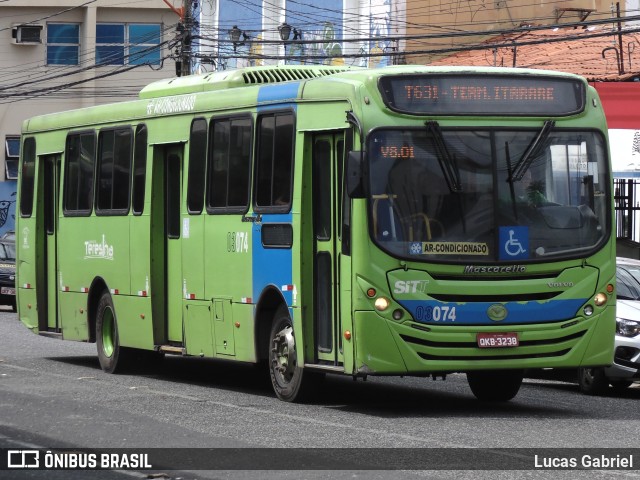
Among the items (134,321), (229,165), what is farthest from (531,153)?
(134,321)

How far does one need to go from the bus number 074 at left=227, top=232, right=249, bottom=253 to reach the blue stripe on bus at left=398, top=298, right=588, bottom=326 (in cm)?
251

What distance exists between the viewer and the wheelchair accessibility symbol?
1366cm

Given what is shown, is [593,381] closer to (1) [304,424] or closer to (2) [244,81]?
(2) [244,81]

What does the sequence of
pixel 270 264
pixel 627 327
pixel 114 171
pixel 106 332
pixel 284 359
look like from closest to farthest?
pixel 284 359 < pixel 270 264 < pixel 627 327 < pixel 114 171 < pixel 106 332

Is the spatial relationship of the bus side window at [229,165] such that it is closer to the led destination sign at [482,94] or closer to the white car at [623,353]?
the led destination sign at [482,94]

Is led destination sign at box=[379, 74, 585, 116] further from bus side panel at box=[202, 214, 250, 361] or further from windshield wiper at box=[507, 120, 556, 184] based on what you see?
bus side panel at box=[202, 214, 250, 361]

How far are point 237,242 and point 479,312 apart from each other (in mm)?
3091

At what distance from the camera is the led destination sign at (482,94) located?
1372 cm

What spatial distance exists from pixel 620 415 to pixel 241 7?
31657mm

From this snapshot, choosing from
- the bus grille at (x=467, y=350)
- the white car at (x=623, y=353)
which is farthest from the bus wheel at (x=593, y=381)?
the bus grille at (x=467, y=350)

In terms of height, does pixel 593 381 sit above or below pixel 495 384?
below

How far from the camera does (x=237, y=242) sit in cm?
1562

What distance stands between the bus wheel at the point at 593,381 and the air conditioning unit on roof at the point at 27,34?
4305 cm

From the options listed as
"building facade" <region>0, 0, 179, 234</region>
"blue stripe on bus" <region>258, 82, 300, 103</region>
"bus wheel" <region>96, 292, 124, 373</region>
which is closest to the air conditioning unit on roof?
"building facade" <region>0, 0, 179, 234</region>
